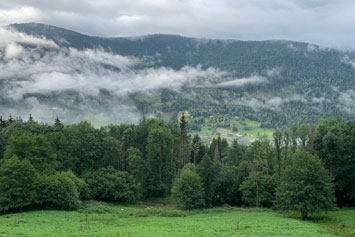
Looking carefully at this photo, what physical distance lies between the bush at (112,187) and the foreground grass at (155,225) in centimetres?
1631

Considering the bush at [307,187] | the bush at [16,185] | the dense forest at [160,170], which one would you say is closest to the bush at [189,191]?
the dense forest at [160,170]

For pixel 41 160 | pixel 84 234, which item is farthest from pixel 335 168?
pixel 41 160

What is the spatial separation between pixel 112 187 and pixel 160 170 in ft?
57.1

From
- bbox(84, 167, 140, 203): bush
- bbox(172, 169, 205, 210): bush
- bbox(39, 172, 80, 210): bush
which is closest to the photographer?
bbox(39, 172, 80, 210): bush

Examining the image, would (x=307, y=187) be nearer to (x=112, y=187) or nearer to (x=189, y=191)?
(x=189, y=191)

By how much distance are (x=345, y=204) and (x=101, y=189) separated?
172 feet

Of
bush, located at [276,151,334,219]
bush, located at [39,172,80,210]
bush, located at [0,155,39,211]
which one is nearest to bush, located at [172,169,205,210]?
bush, located at [276,151,334,219]

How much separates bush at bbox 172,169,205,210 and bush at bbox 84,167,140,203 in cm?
1378

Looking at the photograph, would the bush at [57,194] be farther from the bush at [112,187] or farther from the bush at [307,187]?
the bush at [307,187]

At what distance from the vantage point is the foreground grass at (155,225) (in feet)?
132

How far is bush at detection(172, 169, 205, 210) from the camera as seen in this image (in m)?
68.8

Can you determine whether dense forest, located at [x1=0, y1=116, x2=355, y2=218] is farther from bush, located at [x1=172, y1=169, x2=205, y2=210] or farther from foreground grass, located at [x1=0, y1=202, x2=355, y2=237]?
foreground grass, located at [x1=0, y1=202, x2=355, y2=237]

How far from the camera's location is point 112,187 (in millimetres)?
77562

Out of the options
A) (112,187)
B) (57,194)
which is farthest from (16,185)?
(112,187)
